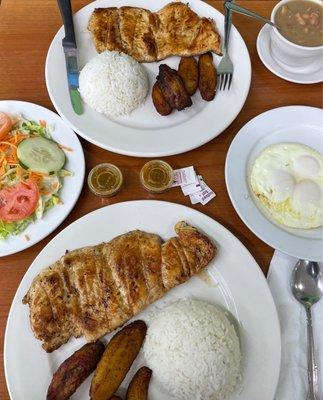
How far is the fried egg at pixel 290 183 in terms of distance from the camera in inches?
80.0

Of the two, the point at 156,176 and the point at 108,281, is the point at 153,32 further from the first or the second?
the point at 108,281

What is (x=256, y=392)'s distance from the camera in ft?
5.69

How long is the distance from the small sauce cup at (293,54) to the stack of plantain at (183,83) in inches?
15.8

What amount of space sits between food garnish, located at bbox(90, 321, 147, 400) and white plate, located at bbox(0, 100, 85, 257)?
637 mm

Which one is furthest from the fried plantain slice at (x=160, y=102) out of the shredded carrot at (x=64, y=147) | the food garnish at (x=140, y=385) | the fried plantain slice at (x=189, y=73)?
the food garnish at (x=140, y=385)

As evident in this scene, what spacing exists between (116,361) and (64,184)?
938 millimetres

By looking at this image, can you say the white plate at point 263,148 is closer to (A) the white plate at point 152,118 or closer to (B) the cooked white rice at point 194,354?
(A) the white plate at point 152,118

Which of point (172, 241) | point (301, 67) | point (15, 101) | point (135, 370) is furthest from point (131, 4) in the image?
point (135, 370)

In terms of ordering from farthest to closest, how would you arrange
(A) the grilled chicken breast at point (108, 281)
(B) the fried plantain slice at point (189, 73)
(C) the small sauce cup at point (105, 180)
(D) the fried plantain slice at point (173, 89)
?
(B) the fried plantain slice at point (189, 73)
(D) the fried plantain slice at point (173, 89)
(C) the small sauce cup at point (105, 180)
(A) the grilled chicken breast at point (108, 281)

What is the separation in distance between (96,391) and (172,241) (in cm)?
73

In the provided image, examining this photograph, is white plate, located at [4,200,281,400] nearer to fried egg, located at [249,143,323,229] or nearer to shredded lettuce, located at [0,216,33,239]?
shredded lettuce, located at [0,216,33,239]

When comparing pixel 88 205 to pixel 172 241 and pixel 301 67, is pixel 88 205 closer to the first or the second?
pixel 172 241

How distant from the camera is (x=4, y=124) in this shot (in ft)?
7.21

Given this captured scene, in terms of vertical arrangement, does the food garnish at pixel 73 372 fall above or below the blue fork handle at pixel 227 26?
below
